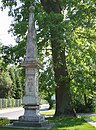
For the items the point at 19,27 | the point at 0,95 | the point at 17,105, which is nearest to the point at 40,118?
the point at 19,27

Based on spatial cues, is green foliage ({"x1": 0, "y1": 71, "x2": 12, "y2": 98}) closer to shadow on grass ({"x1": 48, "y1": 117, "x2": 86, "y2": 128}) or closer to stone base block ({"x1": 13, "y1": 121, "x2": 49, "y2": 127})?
shadow on grass ({"x1": 48, "y1": 117, "x2": 86, "y2": 128})

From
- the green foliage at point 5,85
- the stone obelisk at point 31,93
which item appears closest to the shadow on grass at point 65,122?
the stone obelisk at point 31,93

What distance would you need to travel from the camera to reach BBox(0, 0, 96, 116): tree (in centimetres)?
→ 2067

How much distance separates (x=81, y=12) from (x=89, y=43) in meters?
3.15

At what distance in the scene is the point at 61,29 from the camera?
20.4 metres

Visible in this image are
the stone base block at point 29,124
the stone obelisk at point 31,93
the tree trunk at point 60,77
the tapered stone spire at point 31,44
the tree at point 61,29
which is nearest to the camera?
the stone base block at point 29,124

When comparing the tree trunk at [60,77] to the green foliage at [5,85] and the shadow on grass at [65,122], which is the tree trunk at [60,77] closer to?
the shadow on grass at [65,122]

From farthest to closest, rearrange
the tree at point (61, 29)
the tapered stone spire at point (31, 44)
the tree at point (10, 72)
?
the tree at point (10, 72) < the tree at point (61, 29) < the tapered stone spire at point (31, 44)

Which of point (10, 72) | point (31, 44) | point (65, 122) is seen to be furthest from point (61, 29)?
point (10, 72)

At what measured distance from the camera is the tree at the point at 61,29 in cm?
A: 2067

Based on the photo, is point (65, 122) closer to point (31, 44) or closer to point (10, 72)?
point (31, 44)

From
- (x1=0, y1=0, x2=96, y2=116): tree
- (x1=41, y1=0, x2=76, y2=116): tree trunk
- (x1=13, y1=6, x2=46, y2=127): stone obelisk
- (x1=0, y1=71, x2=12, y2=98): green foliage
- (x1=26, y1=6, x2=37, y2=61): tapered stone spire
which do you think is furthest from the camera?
(x1=0, y1=71, x2=12, y2=98): green foliage

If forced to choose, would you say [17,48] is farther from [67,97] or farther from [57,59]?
[67,97]

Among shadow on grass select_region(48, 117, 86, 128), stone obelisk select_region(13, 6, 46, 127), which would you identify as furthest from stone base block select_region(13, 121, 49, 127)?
shadow on grass select_region(48, 117, 86, 128)
